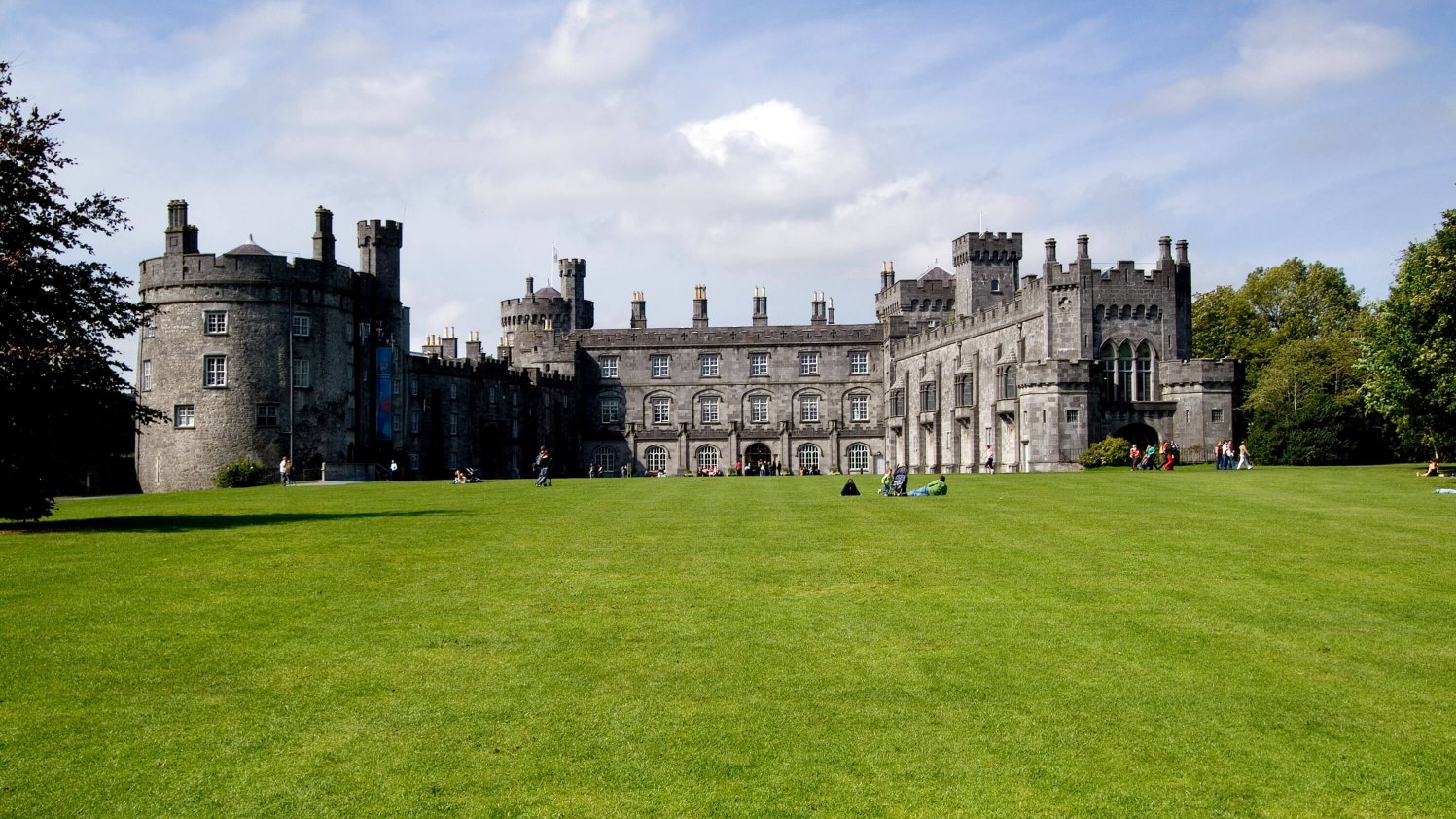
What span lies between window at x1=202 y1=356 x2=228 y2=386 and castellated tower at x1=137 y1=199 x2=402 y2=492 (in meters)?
0.04

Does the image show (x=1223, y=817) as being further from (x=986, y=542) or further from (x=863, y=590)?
(x=986, y=542)

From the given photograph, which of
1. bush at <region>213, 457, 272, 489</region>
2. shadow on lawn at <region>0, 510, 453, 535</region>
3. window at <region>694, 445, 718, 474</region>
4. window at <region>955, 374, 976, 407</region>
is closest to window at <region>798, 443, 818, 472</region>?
window at <region>694, 445, 718, 474</region>

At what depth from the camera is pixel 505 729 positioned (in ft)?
A: 35.0

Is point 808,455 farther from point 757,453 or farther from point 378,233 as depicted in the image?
point 378,233

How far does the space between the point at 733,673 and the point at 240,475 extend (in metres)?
42.3

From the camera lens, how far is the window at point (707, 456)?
88375mm

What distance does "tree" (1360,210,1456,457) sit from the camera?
36.7 meters

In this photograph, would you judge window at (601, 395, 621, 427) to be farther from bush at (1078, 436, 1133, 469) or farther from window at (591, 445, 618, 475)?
bush at (1078, 436, 1133, 469)

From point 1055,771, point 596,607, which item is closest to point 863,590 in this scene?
point 596,607

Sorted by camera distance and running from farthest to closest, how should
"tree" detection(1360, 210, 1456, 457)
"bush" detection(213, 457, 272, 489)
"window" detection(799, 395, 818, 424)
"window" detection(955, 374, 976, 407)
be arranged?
"window" detection(799, 395, 818, 424)
"window" detection(955, 374, 976, 407)
"bush" detection(213, 457, 272, 489)
"tree" detection(1360, 210, 1456, 457)

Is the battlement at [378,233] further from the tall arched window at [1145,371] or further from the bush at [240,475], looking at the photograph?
the tall arched window at [1145,371]

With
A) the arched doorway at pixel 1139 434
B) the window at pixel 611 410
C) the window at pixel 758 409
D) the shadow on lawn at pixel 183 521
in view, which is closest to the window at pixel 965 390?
the arched doorway at pixel 1139 434

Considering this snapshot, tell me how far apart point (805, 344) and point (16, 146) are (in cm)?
6972

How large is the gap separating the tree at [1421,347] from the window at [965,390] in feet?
92.6
